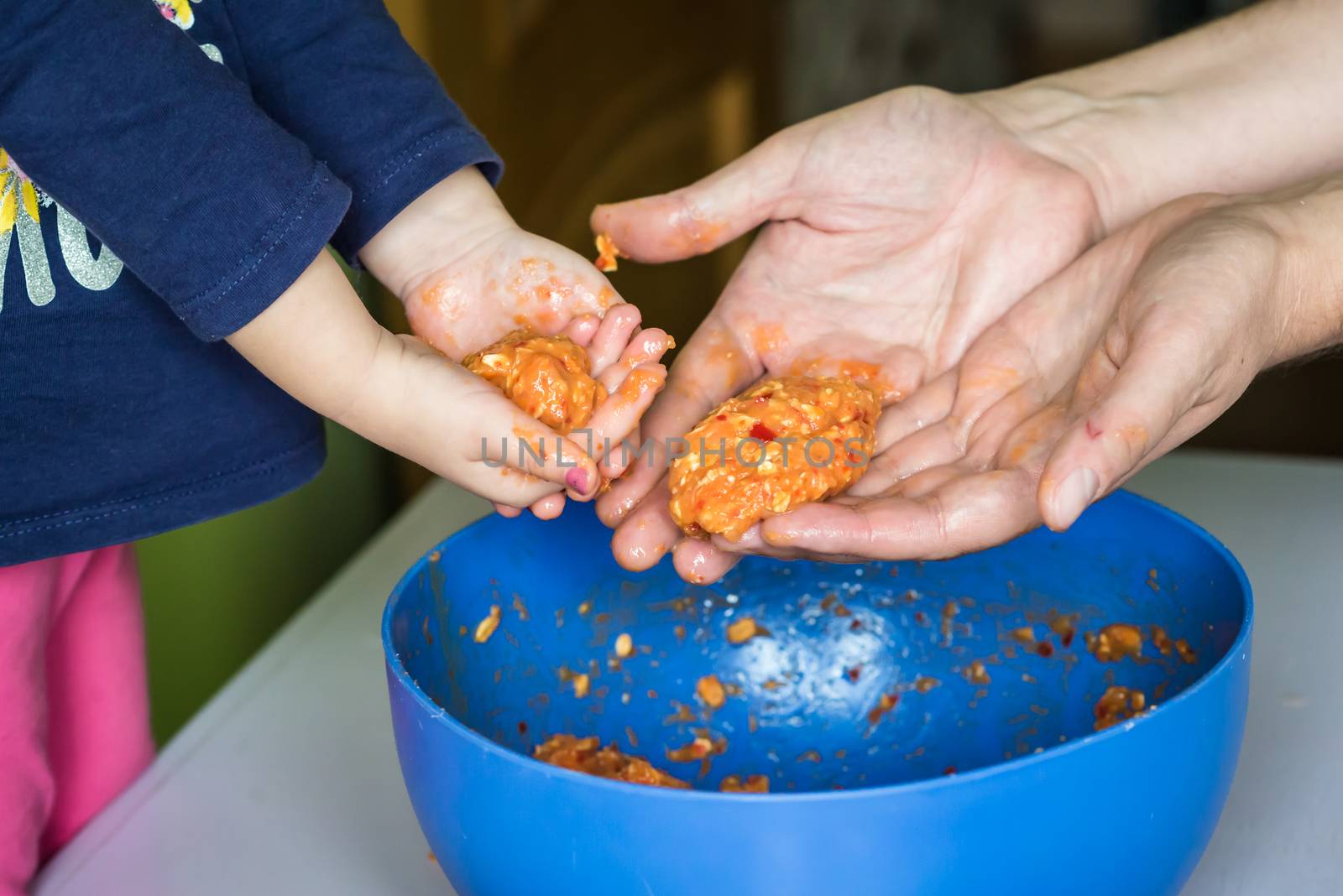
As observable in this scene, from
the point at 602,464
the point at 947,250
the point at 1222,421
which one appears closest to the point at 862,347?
the point at 947,250

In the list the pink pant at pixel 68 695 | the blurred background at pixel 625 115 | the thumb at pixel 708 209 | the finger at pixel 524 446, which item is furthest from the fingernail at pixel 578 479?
the blurred background at pixel 625 115

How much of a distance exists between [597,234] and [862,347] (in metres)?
0.26

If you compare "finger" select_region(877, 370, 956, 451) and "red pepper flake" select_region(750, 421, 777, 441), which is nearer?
"red pepper flake" select_region(750, 421, 777, 441)

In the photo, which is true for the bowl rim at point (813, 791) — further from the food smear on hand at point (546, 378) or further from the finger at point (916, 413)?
the finger at point (916, 413)

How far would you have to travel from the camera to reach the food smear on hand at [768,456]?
0.92 m

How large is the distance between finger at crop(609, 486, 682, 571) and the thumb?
251 mm

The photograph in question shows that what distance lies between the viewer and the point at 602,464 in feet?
2.93

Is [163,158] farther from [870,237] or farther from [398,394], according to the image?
[870,237]

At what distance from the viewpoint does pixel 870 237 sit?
1189 mm

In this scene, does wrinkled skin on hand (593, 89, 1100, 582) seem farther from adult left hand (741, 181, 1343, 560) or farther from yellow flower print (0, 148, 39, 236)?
yellow flower print (0, 148, 39, 236)

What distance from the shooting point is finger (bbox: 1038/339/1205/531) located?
74 centimetres

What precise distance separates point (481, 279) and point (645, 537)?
25 cm

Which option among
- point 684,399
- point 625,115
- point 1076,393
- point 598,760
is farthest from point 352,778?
point 625,115

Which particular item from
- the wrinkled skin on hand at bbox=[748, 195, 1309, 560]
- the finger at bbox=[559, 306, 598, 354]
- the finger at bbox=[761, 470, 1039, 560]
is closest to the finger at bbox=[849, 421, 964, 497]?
the wrinkled skin on hand at bbox=[748, 195, 1309, 560]
